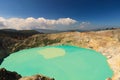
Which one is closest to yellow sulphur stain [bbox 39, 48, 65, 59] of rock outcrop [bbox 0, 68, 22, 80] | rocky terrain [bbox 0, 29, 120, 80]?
rocky terrain [bbox 0, 29, 120, 80]

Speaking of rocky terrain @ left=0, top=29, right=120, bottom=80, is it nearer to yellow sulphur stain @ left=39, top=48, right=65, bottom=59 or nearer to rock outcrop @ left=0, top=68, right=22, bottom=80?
yellow sulphur stain @ left=39, top=48, right=65, bottom=59

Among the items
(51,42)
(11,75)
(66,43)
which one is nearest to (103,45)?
(66,43)

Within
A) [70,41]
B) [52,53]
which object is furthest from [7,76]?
[70,41]

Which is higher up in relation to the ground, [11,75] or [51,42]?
[11,75]

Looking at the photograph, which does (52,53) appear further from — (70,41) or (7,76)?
(7,76)

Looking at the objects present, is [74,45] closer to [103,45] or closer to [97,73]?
[103,45]

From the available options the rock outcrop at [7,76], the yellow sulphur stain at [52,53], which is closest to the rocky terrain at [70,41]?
the yellow sulphur stain at [52,53]

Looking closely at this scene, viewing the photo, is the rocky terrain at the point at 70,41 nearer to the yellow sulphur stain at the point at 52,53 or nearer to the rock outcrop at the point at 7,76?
the yellow sulphur stain at the point at 52,53

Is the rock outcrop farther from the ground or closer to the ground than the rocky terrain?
farther from the ground

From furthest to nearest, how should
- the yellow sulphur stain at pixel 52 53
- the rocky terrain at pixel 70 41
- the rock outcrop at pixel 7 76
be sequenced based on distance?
the rocky terrain at pixel 70 41 → the yellow sulphur stain at pixel 52 53 → the rock outcrop at pixel 7 76

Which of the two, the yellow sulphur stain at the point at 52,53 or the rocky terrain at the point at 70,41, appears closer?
the yellow sulphur stain at the point at 52,53

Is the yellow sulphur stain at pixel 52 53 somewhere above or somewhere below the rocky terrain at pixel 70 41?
below
